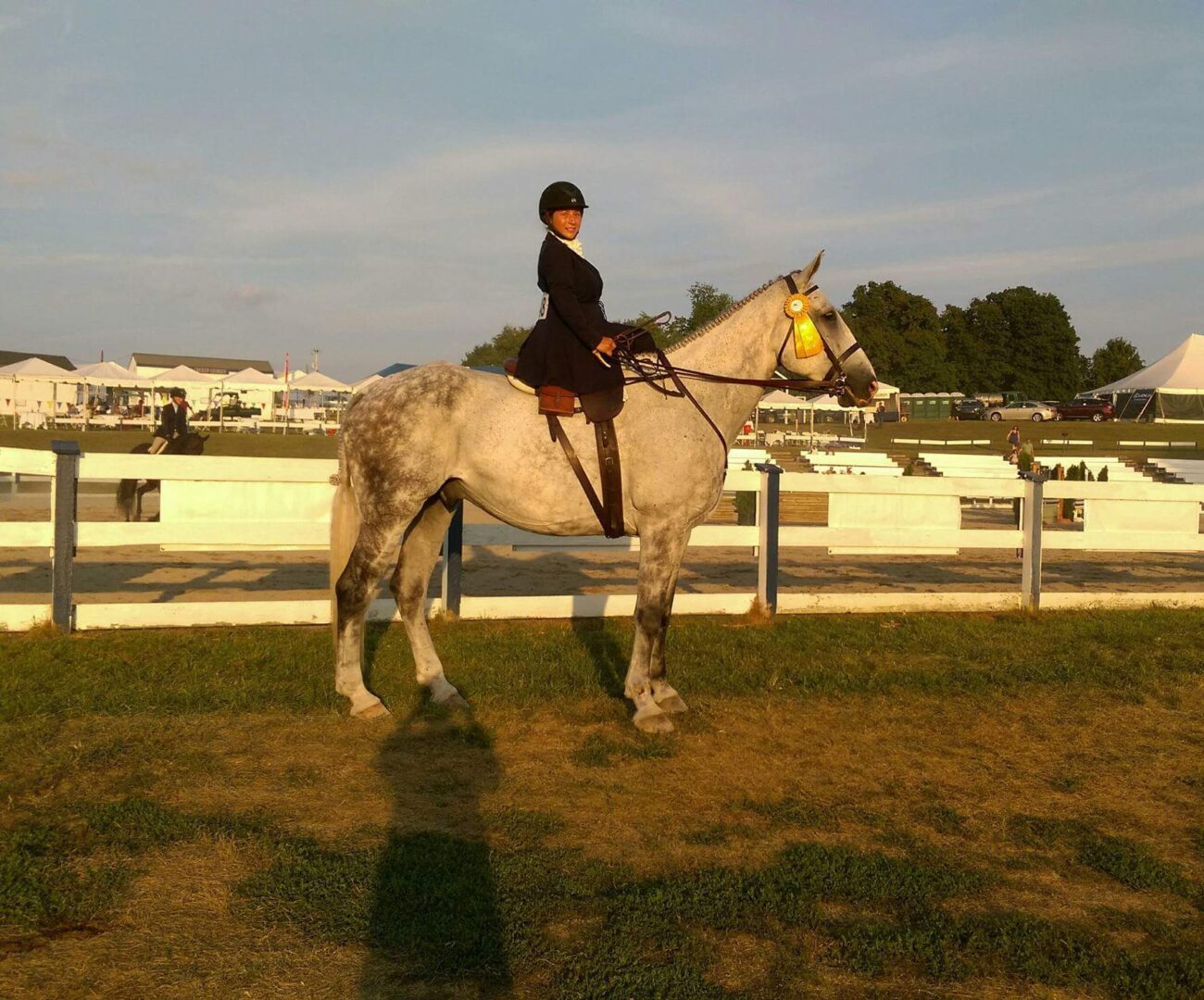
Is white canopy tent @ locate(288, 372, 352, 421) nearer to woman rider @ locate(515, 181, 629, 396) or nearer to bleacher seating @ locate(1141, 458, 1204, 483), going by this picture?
bleacher seating @ locate(1141, 458, 1204, 483)

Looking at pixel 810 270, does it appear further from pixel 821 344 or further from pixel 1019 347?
pixel 1019 347

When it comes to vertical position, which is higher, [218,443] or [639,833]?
[218,443]

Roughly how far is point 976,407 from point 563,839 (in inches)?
2666

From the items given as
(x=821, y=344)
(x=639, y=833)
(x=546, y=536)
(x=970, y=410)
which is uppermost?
(x=970, y=410)

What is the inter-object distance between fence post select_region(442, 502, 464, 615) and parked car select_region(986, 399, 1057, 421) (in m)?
59.0

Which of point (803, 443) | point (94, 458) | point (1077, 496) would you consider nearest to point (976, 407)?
point (803, 443)

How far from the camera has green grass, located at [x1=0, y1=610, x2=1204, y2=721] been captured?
6.82 m

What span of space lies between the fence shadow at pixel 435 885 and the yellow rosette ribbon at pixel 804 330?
10.9ft

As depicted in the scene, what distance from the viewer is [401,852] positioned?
430 cm

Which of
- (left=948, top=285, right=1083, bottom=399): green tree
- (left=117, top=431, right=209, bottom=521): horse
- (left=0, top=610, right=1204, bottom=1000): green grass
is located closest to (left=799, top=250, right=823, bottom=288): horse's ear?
(left=0, top=610, right=1204, bottom=1000): green grass

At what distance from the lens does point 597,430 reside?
6.47 m

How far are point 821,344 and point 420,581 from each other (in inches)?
125

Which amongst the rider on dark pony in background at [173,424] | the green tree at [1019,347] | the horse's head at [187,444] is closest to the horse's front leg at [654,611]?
the horse's head at [187,444]

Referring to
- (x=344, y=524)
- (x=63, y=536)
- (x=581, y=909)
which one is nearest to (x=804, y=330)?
(x=344, y=524)
